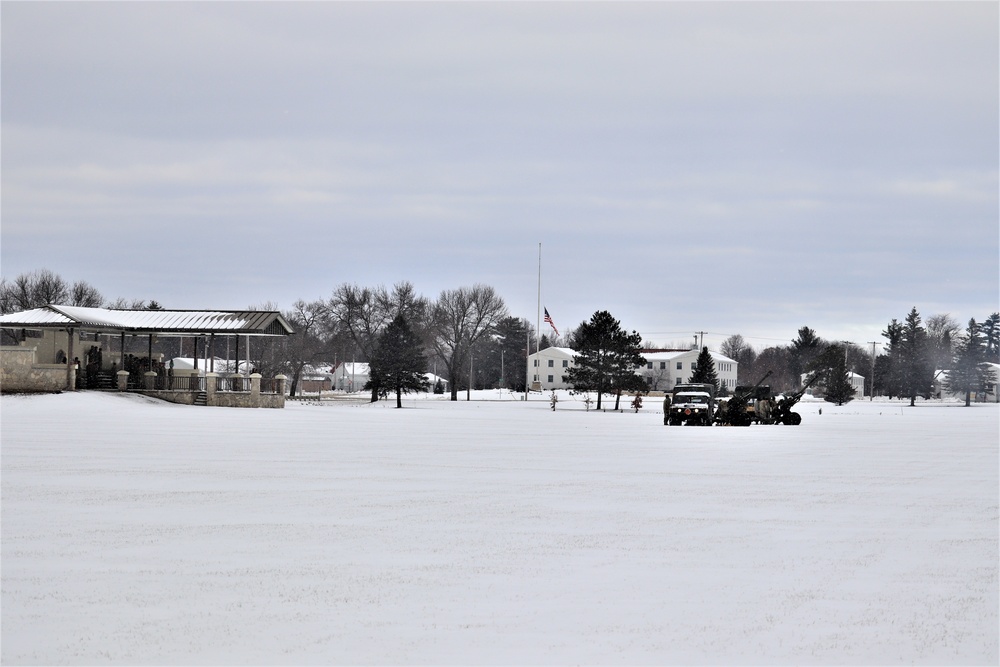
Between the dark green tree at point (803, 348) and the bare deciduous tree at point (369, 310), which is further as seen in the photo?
the dark green tree at point (803, 348)

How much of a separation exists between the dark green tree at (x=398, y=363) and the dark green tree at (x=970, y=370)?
62228mm

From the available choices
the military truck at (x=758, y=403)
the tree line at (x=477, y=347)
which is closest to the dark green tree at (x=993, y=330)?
the tree line at (x=477, y=347)

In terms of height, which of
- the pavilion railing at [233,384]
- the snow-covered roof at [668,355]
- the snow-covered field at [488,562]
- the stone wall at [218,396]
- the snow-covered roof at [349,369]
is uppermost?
the snow-covered roof at [668,355]

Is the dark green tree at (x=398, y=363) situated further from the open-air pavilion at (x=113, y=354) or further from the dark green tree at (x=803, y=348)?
the dark green tree at (x=803, y=348)

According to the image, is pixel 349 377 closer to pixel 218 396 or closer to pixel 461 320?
pixel 461 320

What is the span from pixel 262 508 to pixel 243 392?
133 ft

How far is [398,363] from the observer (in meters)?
78.1

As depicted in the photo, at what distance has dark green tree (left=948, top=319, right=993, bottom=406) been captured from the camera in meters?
112

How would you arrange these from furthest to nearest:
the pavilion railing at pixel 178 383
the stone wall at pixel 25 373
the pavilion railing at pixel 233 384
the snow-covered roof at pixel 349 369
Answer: the snow-covered roof at pixel 349 369, the pavilion railing at pixel 233 384, the pavilion railing at pixel 178 383, the stone wall at pixel 25 373

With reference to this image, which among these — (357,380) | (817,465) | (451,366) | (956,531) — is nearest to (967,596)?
(956,531)

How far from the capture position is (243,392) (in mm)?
53844

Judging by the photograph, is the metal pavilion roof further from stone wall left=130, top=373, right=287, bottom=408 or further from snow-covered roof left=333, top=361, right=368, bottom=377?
snow-covered roof left=333, top=361, right=368, bottom=377

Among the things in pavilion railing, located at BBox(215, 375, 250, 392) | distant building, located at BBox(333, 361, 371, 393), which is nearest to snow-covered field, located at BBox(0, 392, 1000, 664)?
pavilion railing, located at BBox(215, 375, 250, 392)

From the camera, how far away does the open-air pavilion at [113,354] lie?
165 ft
